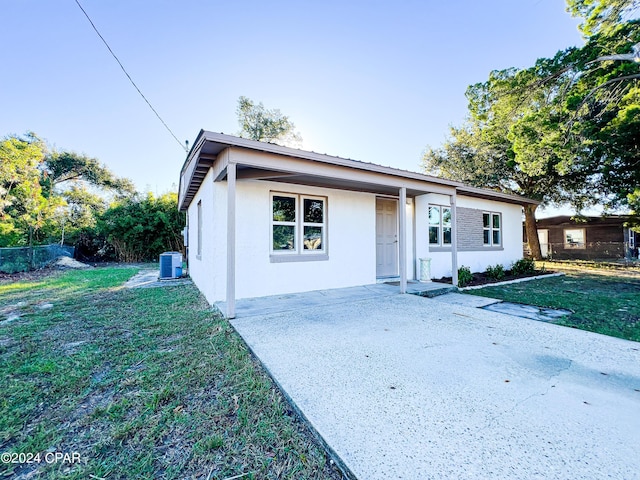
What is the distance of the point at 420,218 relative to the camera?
8.25 metres

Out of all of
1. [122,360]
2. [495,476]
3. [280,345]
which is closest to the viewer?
[495,476]

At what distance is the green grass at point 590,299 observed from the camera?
14.0 ft

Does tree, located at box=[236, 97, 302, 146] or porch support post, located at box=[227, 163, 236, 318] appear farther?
tree, located at box=[236, 97, 302, 146]

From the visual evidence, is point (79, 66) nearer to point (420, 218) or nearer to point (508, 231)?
point (420, 218)

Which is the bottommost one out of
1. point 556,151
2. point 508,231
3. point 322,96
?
point 508,231

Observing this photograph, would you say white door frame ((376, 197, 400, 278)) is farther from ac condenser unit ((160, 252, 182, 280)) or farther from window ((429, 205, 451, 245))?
ac condenser unit ((160, 252, 182, 280))

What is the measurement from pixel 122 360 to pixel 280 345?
5.65 ft

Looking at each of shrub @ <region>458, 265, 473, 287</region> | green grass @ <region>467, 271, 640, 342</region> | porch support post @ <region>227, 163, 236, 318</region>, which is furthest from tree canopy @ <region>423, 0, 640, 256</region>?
porch support post @ <region>227, 163, 236, 318</region>

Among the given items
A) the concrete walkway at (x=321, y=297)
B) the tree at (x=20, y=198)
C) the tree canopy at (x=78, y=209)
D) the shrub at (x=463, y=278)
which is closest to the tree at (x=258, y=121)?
the tree canopy at (x=78, y=209)

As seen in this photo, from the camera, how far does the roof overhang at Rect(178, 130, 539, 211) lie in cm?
427

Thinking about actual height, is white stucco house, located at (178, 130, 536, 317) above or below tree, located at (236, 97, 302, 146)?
below

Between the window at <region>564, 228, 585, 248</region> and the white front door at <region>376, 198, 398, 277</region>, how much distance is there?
818 inches

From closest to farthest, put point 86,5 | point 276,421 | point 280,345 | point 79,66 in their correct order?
point 276,421
point 280,345
point 86,5
point 79,66

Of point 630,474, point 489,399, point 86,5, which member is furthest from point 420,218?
point 86,5
